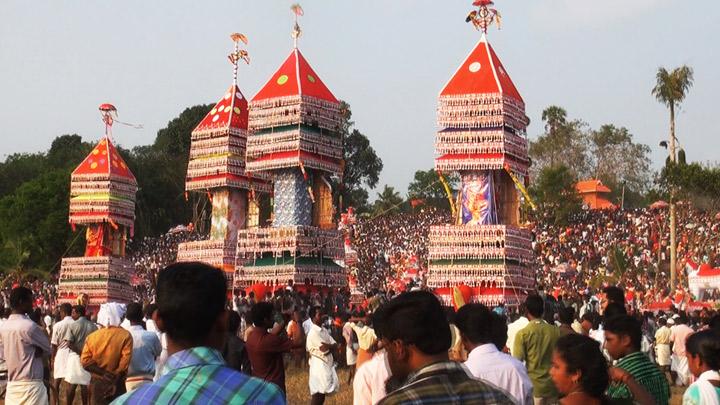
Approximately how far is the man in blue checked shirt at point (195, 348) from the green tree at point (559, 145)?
68635mm

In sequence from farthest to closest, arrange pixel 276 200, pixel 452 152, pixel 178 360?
pixel 276 200 < pixel 452 152 < pixel 178 360

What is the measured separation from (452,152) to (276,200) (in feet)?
26.6

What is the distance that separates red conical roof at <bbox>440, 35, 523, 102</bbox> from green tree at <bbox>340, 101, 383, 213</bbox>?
135ft

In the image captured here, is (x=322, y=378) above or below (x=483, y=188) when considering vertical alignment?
below

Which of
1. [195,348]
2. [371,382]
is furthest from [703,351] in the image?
[195,348]

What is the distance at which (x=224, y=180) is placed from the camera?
125 ft

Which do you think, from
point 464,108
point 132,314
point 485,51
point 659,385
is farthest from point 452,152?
point 659,385

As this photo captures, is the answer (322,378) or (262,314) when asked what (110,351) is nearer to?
(262,314)

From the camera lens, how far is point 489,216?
2869cm

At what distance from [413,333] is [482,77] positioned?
2509 centimetres

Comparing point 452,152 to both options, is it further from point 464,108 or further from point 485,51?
point 485,51

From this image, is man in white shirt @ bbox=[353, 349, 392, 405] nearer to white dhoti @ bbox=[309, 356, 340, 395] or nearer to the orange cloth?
the orange cloth

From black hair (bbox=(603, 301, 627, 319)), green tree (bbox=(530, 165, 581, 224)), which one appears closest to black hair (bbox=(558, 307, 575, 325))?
black hair (bbox=(603, 301, 627, 319))

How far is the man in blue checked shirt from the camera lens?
3688 mm
